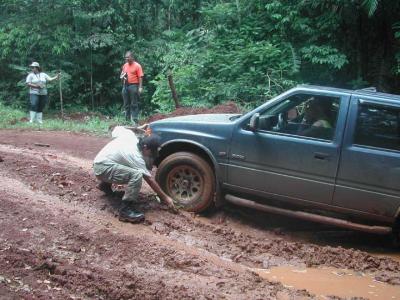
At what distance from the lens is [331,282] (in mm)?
5293

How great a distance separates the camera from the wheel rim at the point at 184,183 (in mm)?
6660

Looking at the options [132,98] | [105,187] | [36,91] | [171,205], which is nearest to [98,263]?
[171,205]

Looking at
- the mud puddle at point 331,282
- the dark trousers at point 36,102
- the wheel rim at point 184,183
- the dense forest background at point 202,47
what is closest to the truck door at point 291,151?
the wheel rim at point 184,183

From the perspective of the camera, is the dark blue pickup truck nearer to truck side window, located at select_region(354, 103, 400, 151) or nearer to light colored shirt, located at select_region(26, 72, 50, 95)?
truck side window, located at select_region(354, 103, 400, 151)

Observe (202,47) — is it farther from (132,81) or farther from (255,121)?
(255,121)

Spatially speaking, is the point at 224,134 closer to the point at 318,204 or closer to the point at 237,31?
the point at 318,204

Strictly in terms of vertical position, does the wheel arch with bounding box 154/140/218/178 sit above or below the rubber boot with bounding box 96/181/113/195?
above

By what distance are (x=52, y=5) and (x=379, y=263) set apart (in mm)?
16274

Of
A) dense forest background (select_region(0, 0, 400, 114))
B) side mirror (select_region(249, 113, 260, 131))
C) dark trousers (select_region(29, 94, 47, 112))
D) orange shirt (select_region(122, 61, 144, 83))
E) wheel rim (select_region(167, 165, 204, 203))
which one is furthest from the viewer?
orange shirt (select_region(122, 61, 144, 83))

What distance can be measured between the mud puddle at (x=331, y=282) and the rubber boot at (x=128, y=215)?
62.1 inches

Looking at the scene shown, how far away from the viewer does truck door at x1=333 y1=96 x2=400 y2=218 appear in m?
5.67

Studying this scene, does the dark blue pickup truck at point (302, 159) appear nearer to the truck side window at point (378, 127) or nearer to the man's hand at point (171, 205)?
the truck side window at point (378, 127)

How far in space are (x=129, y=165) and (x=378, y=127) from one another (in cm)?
292

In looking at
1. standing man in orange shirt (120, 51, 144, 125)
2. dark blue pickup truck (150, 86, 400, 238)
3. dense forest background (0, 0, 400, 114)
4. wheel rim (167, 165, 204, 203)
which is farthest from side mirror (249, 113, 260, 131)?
standing man in orange shirt (120, 51, 144, 125)
